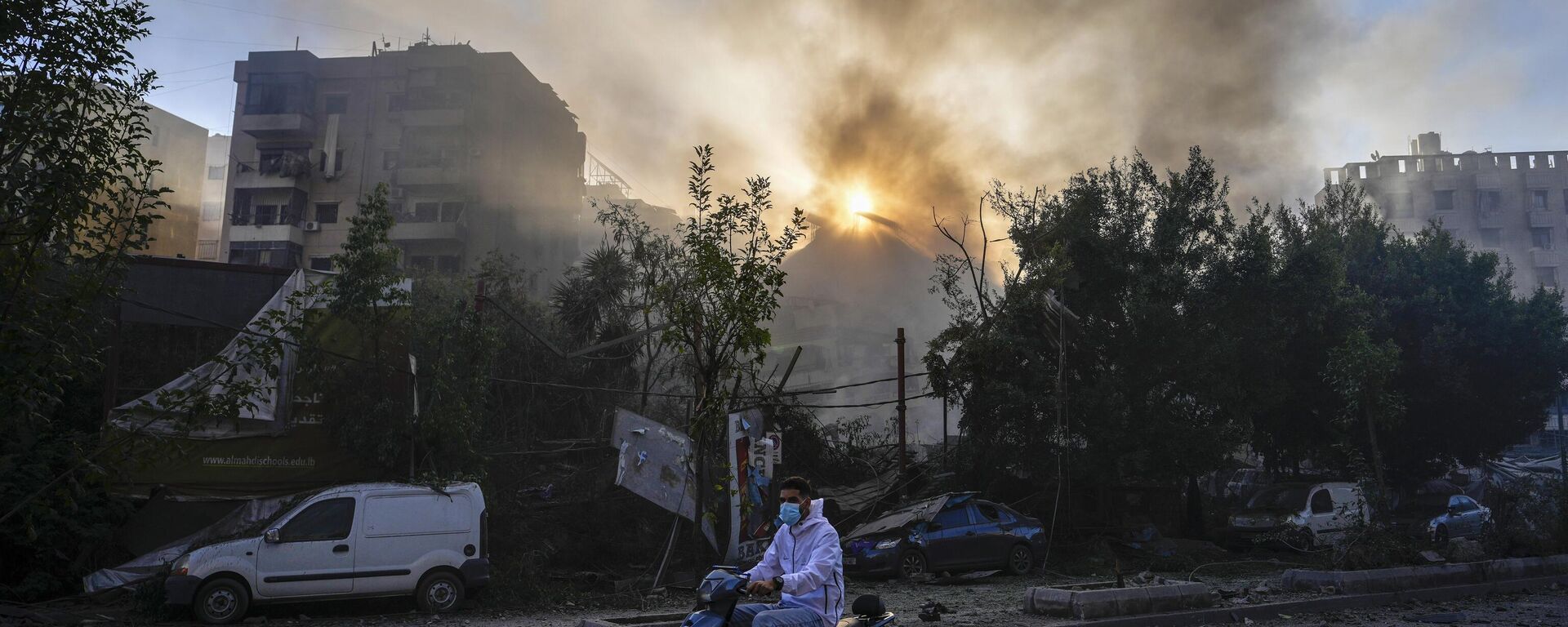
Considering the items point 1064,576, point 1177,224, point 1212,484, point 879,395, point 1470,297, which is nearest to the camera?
point 1064,576

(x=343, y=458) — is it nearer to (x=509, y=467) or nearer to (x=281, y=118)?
(x=509, y=467)

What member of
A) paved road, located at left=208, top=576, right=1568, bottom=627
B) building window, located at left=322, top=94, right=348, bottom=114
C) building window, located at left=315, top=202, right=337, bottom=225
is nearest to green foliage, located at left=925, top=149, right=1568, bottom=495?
paved road, located at left=208, top=576, right=1568, bottom=627

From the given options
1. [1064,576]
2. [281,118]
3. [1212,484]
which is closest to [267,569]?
[1064,576]

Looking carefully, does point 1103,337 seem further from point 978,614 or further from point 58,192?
point 58,192

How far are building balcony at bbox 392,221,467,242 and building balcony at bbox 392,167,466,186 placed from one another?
7.64ft

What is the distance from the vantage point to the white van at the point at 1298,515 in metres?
21.4

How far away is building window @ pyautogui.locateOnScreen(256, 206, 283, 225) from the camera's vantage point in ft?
163

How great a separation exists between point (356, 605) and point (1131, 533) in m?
16.9

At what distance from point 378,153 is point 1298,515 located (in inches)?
1843

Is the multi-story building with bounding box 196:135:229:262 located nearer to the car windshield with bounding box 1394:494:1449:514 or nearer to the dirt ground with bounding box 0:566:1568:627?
the dirt ground with bounding box 0:566:1568:627

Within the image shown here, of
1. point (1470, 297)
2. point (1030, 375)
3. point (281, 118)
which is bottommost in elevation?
point (1030, 375)

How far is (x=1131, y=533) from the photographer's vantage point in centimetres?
2200

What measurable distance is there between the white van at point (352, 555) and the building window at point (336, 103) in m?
A: 44.7

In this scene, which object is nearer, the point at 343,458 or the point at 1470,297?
the point at 343,458
